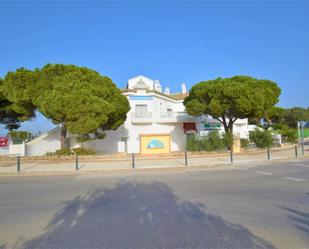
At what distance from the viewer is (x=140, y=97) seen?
3173 cm

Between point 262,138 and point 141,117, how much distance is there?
13692 millimetres

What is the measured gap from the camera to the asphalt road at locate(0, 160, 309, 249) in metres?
4.44

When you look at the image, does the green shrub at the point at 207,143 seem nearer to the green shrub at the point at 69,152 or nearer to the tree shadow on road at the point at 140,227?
the green shrub at the point at 69,152

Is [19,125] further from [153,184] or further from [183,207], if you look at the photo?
[183,207]

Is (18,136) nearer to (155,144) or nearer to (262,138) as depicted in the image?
(155,144)

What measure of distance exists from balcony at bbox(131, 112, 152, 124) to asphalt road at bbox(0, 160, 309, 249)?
20.7 metres

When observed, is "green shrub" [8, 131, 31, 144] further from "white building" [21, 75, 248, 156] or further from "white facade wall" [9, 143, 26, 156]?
"white building" [21, 75, 248, 156]

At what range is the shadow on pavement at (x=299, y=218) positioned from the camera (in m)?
4.98

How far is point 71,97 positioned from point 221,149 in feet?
47.4

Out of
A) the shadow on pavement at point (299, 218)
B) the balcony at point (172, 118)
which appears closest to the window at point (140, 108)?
the balcony at point (172, 118)

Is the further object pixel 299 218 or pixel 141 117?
pixel 141 117

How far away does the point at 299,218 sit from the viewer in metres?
5.52

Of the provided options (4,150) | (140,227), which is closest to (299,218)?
(140,227)

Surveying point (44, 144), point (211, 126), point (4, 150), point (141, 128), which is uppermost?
point (211, 126)
